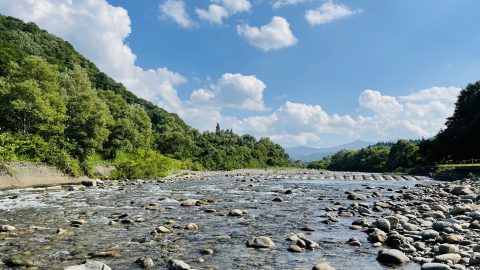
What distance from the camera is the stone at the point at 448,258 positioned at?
35.3 feet

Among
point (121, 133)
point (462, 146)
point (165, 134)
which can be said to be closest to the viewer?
point (121, 133)

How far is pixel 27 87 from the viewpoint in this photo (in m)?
47.6

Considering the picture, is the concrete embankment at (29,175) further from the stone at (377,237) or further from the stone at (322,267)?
the stone at (322,267)

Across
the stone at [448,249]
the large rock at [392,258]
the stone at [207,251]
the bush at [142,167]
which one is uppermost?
the bush at [142,167]

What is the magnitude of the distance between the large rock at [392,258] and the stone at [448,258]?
0.85m

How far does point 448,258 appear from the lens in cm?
1086

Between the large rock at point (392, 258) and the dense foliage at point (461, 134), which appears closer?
A: the large rock at point (392, 258)

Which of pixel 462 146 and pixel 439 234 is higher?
pixel 462 146

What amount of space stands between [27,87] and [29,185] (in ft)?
48.8

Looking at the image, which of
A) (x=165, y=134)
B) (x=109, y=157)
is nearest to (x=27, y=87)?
(x=109, y=157)

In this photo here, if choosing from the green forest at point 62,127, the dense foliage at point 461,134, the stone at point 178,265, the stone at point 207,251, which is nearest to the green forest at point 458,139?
the dense foliage at point 461,134

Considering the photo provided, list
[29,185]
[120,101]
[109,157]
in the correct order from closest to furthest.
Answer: [29,185]
[109,157]
[120,101]

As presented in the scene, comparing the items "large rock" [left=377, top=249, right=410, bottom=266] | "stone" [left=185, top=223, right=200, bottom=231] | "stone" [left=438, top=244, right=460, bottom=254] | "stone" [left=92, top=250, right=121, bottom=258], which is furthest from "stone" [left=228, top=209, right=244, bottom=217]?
"stone" [left=438, top=244, right=460, bottom=254]

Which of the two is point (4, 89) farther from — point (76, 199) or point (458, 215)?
point (458, 215)
